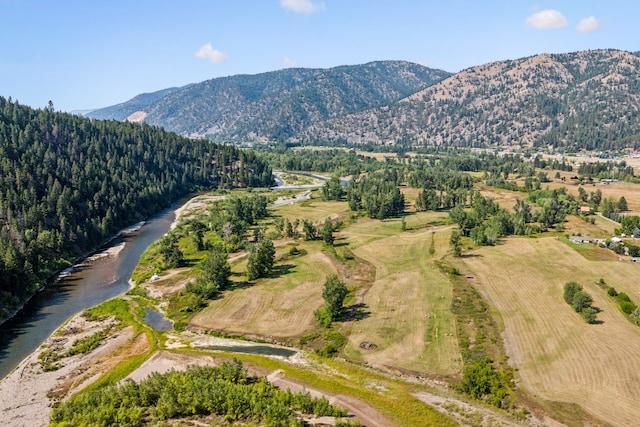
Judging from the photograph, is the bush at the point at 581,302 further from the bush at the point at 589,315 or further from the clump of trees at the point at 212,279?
the clump of trees at the point at 212,279

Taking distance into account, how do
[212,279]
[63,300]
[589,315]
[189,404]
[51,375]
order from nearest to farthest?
[189,404] < [51,375] < [589,315] < [63,300] < [212,279]

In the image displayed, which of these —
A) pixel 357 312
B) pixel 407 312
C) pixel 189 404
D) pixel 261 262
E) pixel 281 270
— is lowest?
A: pixel 407 312

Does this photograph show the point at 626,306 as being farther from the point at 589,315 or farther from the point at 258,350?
the point at 258,350

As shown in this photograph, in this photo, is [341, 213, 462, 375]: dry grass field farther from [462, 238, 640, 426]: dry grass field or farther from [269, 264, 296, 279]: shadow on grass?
[269, 264, 296, 279]: shadow on grass

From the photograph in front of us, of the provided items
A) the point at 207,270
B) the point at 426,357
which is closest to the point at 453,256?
the point at 426,357

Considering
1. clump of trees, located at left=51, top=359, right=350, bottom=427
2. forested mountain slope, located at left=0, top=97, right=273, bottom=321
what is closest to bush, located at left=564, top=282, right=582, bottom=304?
clump of trees, located at left=51, top=359, right=350, bottom=427

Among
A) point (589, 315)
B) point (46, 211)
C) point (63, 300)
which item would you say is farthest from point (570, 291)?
point (46, 211)

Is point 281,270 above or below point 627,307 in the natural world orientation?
above
